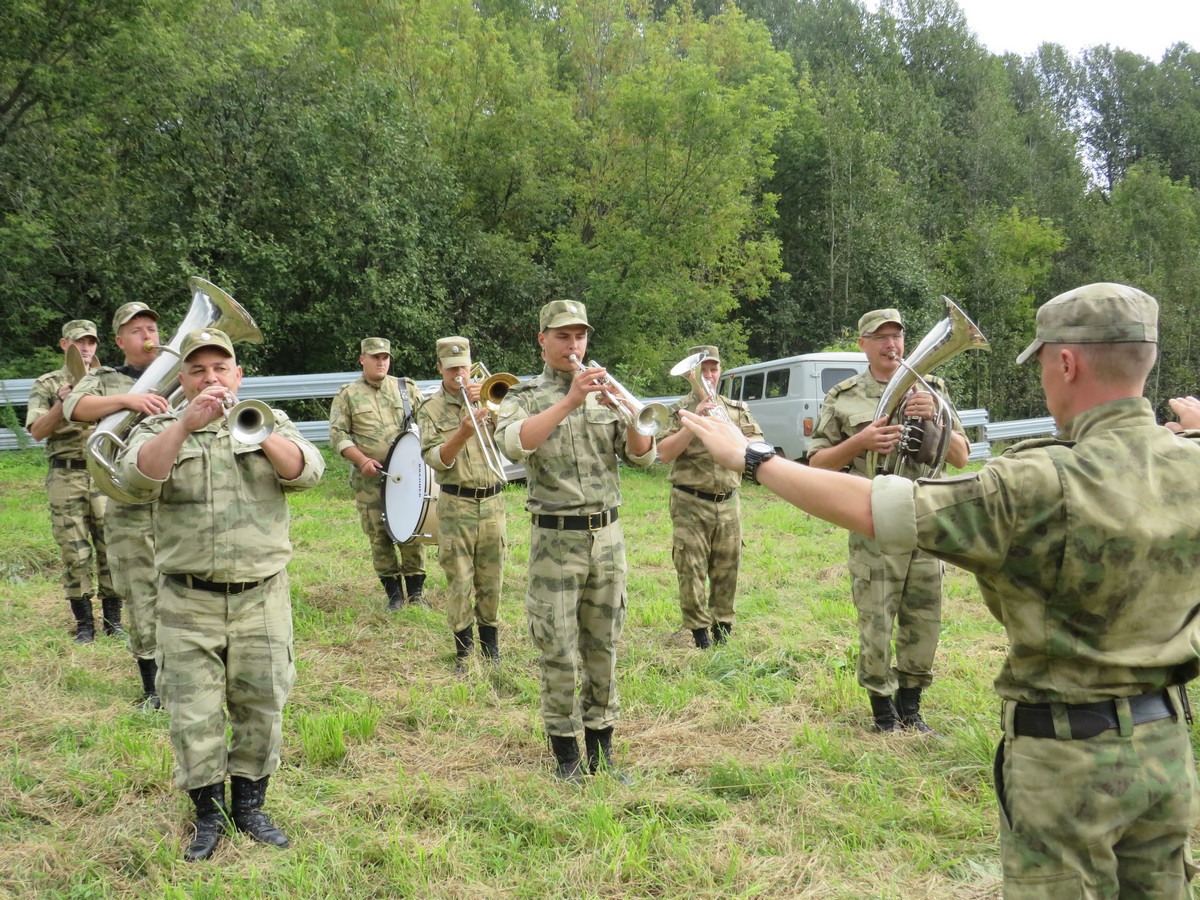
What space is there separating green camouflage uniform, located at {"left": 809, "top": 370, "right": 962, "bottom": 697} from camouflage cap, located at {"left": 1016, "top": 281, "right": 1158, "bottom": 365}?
2628 millimetres

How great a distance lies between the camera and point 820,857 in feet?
11.7

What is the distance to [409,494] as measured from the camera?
22.9 feet

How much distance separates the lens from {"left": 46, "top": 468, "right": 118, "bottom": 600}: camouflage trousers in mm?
6465

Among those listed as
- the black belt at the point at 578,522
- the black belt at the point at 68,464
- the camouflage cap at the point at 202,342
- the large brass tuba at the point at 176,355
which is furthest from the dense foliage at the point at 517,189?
the black belt at the point at 578,522

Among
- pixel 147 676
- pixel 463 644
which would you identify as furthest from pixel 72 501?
pixel 463 644

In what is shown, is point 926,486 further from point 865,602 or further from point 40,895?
point 40,895

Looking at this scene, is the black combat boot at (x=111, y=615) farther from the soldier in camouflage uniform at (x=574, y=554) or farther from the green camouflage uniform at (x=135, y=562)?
the soldier in camouflage uniform at (x=574, y=554)

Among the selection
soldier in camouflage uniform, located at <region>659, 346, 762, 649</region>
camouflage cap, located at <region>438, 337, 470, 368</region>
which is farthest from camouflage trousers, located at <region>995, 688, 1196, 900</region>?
camouflage cap, located at <region>438, 337, 470, 368</region>

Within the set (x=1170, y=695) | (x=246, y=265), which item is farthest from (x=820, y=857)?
(x=246, y=265)

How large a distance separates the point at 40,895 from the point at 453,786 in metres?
1.66

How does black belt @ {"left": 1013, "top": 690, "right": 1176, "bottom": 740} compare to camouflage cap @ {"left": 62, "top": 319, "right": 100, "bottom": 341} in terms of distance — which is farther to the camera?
camouflage cap @ {"left": 62, "top": 319, "right": 100, "bottom": 341}

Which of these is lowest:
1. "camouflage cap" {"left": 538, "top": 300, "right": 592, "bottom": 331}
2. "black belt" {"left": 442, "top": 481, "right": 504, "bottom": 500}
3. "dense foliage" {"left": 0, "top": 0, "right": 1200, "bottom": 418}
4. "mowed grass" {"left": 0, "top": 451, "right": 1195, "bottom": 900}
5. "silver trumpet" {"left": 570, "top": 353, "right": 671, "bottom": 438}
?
"mowed grass" {"left": 0, "top": 451, "right": 1195, "bottom": 900}

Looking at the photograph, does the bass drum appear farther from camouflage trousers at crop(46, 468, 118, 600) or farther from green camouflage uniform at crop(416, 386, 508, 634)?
camouflage trousers at crop(46, 468, 118, 600)

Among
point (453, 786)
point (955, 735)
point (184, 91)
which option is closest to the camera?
point (453, 786)
